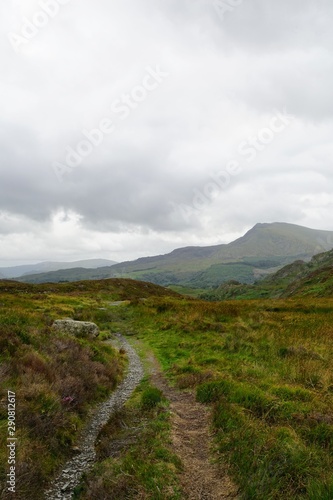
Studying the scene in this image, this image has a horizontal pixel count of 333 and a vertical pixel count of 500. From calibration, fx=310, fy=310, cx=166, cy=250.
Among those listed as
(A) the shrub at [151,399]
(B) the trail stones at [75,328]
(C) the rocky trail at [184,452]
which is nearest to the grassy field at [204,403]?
(A) the shrub at [151,399]

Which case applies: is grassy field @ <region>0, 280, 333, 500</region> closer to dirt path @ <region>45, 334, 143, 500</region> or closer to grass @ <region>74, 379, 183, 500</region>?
grass @ <region>74, 379, 183, 500</region>

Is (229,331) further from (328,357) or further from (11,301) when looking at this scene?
(11,301)

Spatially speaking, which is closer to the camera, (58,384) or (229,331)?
(58,384)

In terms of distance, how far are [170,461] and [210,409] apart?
11.4ft

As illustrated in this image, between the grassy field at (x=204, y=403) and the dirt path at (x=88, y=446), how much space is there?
31 cm

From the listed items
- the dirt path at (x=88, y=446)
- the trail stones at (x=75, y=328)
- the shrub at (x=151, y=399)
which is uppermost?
the trail stones at (x=75, y=328)

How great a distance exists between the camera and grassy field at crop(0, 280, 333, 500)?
7180mm

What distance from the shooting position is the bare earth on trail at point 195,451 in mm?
7188

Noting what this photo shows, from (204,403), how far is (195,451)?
3.16 meters

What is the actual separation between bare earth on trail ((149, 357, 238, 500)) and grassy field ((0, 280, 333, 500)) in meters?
0.32

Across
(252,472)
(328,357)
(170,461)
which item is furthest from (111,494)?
(328,357)

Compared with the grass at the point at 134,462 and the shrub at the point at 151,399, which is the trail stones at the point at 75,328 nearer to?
the shrub at the point at 151,399

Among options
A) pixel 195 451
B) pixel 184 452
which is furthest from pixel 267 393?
pixel 184 452

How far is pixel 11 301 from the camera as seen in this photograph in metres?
41.3
